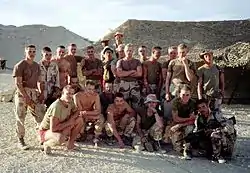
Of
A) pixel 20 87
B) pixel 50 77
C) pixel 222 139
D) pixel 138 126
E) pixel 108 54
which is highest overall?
pixel 108 54

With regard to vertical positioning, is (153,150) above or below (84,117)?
below

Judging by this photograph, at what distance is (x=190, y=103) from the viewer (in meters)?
8.05

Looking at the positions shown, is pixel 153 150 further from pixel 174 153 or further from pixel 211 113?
pixel 211 113

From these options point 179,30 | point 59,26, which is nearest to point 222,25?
point 179,30

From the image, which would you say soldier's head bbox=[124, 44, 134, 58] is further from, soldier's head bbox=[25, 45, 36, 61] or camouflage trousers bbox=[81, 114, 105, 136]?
soldier's head bbox=[25, 45, 36, 61]

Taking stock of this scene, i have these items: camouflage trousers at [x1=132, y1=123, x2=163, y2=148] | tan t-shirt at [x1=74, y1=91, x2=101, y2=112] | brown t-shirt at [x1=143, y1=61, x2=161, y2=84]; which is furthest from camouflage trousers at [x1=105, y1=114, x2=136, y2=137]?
brown t-shirt at [x1=143, y1=61, x2=161, y2=84]

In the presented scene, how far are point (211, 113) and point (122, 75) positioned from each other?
1679mm

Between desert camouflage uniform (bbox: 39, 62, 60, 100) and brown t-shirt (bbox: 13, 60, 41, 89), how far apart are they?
557 mm

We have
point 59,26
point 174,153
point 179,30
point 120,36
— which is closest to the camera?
point 174,153

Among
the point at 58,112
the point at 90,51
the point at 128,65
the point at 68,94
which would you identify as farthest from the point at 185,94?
the point at 90,51

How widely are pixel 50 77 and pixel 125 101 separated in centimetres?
142

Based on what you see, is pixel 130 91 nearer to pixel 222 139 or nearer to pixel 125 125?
pixel 125 125

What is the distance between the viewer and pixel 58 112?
7578mm

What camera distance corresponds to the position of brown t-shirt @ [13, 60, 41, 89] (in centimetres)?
794
